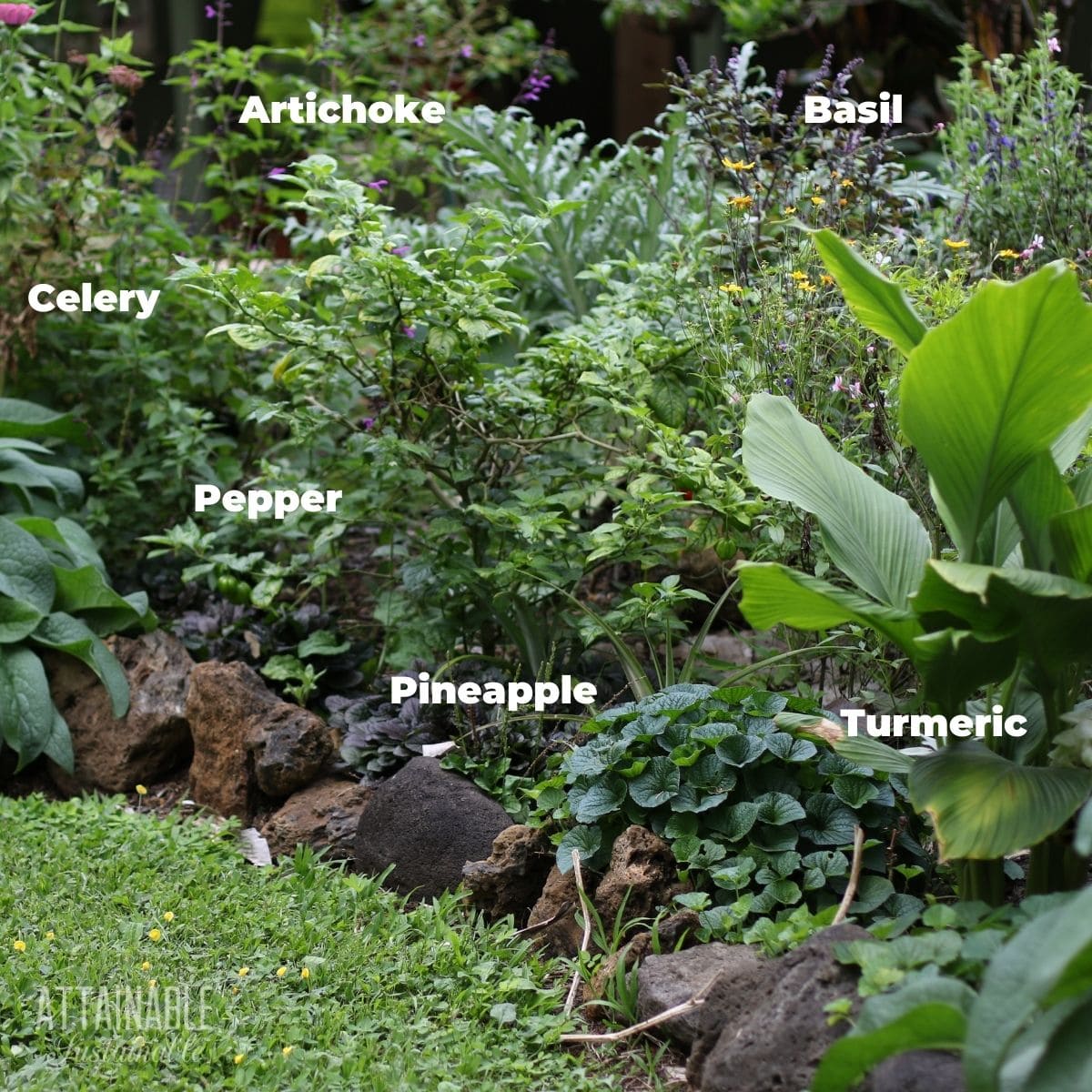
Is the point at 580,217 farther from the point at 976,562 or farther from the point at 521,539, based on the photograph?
the point at 976,562

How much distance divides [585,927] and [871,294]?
158cm

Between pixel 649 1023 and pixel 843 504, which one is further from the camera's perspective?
pixel 843 504

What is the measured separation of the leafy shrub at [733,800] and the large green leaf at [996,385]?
2.18 feet

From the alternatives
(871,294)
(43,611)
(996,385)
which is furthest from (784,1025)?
(43,611)

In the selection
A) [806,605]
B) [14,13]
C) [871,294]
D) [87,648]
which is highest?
[14,13]

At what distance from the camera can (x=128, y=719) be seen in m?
4.51

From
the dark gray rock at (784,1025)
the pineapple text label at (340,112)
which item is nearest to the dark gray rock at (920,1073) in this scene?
the dark gray rock at (784,1025)

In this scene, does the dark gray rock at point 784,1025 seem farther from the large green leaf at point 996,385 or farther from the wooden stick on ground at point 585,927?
the large green leaf at point 996,385

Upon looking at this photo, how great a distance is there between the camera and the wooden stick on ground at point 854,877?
2.75 metres

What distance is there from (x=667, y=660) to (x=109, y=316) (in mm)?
3088

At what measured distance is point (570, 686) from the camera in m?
4.11

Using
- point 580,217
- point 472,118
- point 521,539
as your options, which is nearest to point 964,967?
point 521,539

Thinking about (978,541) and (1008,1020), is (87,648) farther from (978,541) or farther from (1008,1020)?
(1008,1020)

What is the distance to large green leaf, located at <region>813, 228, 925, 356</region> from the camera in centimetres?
263
